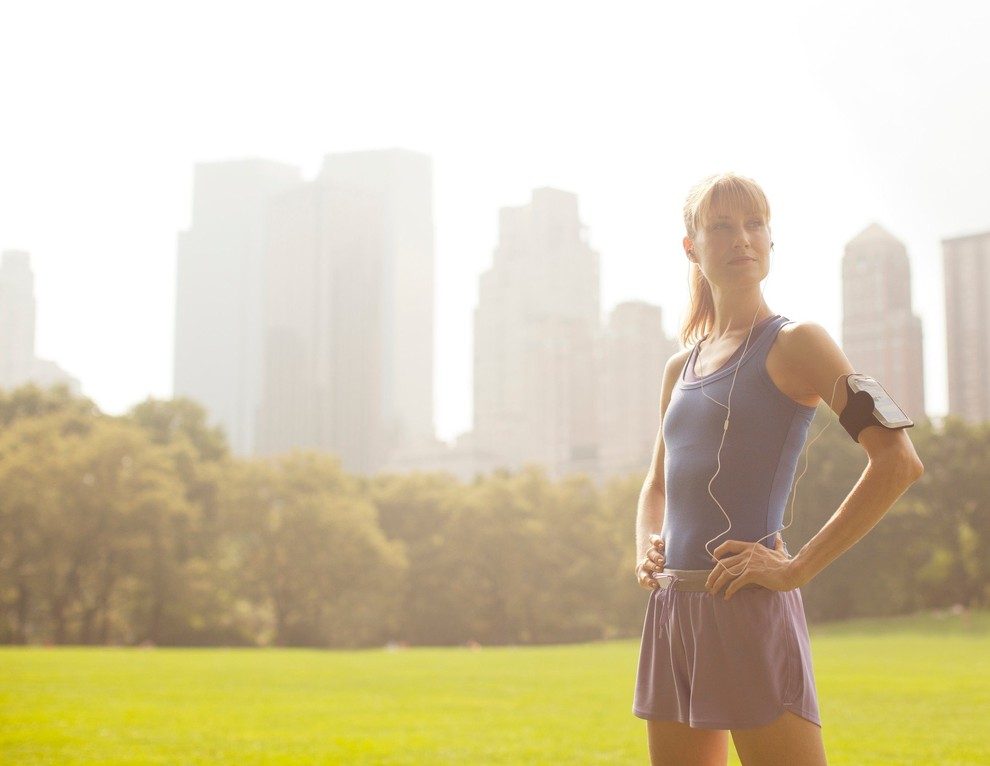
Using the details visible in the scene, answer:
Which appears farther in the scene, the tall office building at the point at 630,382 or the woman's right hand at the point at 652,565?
the tall office building at the point at 630,382

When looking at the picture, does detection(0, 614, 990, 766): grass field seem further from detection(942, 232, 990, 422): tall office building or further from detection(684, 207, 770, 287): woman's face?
detection(942, 232, 990, 422): tall office building

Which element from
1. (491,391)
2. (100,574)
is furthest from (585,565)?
(491,391)

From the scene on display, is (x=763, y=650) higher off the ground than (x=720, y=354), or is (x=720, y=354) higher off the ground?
(x=720, y=354)

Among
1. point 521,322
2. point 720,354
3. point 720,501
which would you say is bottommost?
point 720,501

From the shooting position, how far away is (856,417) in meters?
2.34

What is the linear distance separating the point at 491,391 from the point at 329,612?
95.5m

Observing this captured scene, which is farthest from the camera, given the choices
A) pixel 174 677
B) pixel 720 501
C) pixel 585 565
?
pixel 585 565

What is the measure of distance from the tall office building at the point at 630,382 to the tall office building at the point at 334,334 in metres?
61.6

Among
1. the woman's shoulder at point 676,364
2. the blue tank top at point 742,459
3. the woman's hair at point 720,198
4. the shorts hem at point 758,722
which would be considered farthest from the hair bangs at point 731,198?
the shorts hem at point 758,722

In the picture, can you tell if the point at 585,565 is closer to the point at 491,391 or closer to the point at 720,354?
the point at 720,354

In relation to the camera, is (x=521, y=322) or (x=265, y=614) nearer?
(x=265, y=614)

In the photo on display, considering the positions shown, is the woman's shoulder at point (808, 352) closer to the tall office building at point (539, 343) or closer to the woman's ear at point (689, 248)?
the woman's ear at point (689, 248)

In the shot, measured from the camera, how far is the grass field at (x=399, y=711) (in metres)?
8.80

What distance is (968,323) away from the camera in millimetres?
69375
